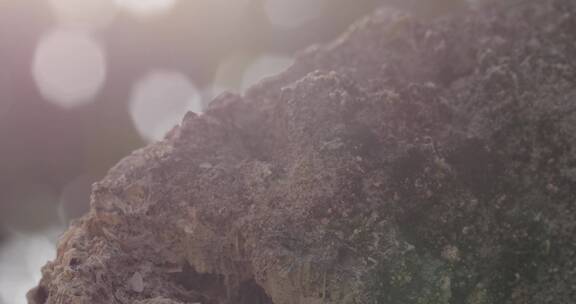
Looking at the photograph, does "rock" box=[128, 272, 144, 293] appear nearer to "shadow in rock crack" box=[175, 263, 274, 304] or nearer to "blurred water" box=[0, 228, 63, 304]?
"shadow in rock crack" box=[175, 263, 274, 304]

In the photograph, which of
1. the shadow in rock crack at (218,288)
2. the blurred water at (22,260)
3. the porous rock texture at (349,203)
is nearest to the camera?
the porous rock texture at (349,203)

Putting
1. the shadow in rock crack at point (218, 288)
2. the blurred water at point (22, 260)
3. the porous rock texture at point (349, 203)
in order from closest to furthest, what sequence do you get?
the porous rock texture at point (349, 203)
the shadow in rock crack at point (218, 288)
the blurred water at point (22, 260)

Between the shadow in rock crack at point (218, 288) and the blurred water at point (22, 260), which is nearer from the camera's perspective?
the shadow in rock crack at point (218, 288)

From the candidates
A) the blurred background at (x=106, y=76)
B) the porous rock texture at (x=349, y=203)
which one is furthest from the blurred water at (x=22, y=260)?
the porous rock texture at (x=349, y=203)

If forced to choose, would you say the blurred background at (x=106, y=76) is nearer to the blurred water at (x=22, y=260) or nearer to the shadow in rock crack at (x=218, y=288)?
the blurred water at (x=22, y=260)

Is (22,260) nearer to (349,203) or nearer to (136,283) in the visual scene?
(136,283)

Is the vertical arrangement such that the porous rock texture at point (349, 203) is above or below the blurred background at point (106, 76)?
below

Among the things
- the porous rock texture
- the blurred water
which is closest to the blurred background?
the blurred water

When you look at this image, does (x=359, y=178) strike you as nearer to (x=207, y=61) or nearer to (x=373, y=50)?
(x=373, y=50)

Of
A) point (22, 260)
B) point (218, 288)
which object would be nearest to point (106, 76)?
point (22, 260)
